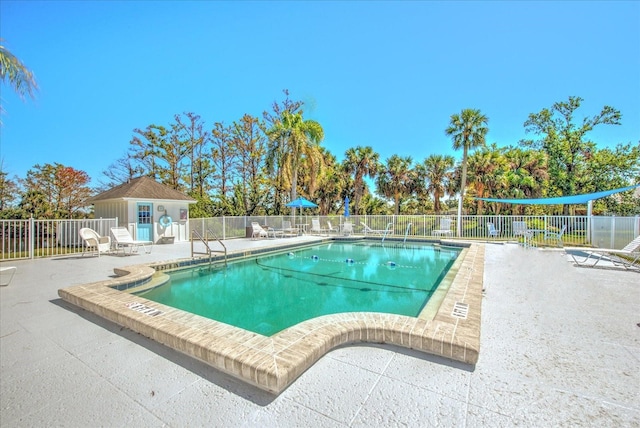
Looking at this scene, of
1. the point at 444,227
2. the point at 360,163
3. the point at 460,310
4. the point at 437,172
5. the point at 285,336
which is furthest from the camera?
→ the point at 437,172

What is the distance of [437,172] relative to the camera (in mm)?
25703

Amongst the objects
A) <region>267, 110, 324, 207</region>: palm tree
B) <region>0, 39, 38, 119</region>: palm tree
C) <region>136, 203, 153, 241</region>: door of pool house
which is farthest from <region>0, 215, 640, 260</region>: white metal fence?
<region>0, 39, 38, 119</region>: palm tree

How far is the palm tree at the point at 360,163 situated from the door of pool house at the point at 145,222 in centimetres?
1602

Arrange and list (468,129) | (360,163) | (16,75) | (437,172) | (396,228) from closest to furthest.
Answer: (16,75), (396,228), (468,129), (360,163), (437,172)

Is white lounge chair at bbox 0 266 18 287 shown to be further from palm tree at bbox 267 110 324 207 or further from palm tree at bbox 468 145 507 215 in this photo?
palm tree at bbox 468 145 507 215

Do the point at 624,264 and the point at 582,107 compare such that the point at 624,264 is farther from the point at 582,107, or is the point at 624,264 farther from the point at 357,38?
the point at 582,107

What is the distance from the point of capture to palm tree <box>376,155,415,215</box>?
1004 inches

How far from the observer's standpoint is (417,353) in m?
2.77

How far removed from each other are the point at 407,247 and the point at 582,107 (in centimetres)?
2344

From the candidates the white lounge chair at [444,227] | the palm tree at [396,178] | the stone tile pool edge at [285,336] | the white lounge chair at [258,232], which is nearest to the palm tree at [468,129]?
the palm tree at [396,178]

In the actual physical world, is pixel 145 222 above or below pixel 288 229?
above

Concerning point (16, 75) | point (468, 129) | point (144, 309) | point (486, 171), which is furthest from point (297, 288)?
point (486, 171)

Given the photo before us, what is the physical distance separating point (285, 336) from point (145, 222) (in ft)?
43.6

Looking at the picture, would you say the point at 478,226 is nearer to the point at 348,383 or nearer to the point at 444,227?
the point at 444,227
